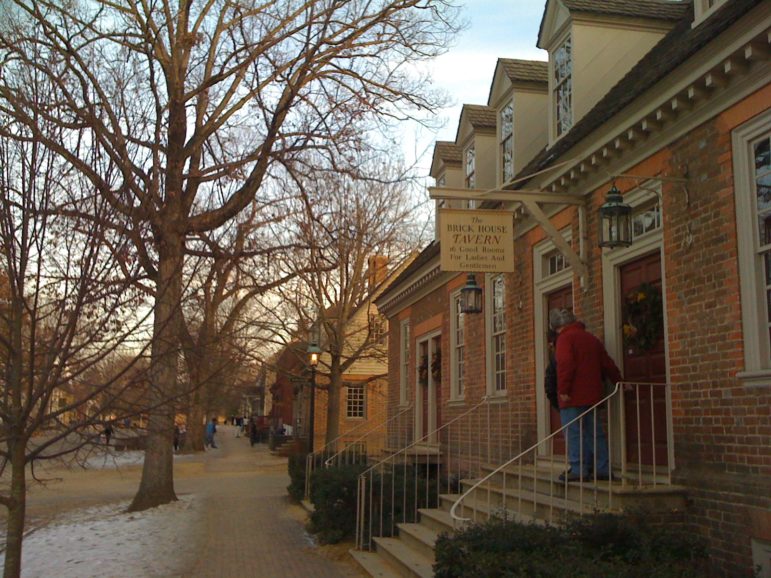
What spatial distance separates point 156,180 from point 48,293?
159cm

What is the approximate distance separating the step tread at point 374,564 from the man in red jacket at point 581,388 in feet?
7.60

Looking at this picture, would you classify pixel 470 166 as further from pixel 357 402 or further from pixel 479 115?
pixel 357 402

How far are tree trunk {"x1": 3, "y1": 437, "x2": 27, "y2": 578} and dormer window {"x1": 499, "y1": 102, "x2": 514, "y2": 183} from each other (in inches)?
325

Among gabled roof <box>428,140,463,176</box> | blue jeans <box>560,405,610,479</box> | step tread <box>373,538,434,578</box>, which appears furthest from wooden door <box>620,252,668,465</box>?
gabled roof <box>428,140,463,176</box>

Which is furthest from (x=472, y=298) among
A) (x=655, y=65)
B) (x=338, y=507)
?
(x=655, y=65)

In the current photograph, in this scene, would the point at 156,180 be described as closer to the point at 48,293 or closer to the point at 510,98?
the point at 48,293

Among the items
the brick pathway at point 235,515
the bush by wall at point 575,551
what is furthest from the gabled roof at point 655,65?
the brick pathway at point 235,515

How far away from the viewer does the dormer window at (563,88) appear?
35.0 ft

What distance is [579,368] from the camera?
780 cm

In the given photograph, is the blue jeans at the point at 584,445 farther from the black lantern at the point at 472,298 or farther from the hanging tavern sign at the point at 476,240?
the black lantern at the point at 472,298

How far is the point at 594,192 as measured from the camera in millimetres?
9031

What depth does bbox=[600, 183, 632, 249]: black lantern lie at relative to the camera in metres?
7.46

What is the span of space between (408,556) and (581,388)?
2.79 meters

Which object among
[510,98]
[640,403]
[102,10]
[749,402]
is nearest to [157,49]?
[102,10]
